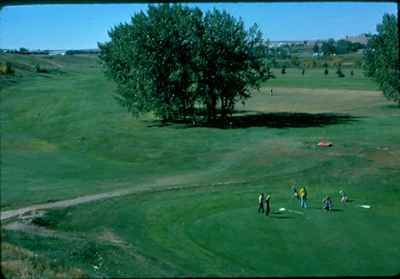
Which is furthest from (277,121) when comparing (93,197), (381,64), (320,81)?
(320,81)

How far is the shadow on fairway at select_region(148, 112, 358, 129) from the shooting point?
40.4 m

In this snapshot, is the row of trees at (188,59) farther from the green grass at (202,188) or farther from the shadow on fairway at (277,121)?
the green grass at (202,188)

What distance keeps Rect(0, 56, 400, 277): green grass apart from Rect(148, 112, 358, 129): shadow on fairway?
26 centimetres

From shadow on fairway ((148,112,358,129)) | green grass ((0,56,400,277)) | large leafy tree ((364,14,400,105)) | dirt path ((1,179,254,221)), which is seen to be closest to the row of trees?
shadow on fairway ((148,112,358,129))

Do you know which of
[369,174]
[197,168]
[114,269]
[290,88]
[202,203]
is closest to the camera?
[114,269]

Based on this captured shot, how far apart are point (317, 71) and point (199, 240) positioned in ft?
240

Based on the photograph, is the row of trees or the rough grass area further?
the row of trees

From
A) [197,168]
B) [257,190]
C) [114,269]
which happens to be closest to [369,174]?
[257,190]

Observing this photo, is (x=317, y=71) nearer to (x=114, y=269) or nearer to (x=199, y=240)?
(x=199, y=240)

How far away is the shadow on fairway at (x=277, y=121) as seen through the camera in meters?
40.4

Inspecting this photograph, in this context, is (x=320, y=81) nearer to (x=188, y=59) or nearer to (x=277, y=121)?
(x=277, y=121)

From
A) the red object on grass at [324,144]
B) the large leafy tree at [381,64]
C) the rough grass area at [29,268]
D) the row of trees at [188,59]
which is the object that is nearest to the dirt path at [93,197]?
the red object on grass at [324,144]

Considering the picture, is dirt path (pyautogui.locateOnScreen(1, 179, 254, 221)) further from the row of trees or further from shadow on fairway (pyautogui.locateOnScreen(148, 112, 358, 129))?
the row of trees

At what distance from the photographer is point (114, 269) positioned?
926cm
